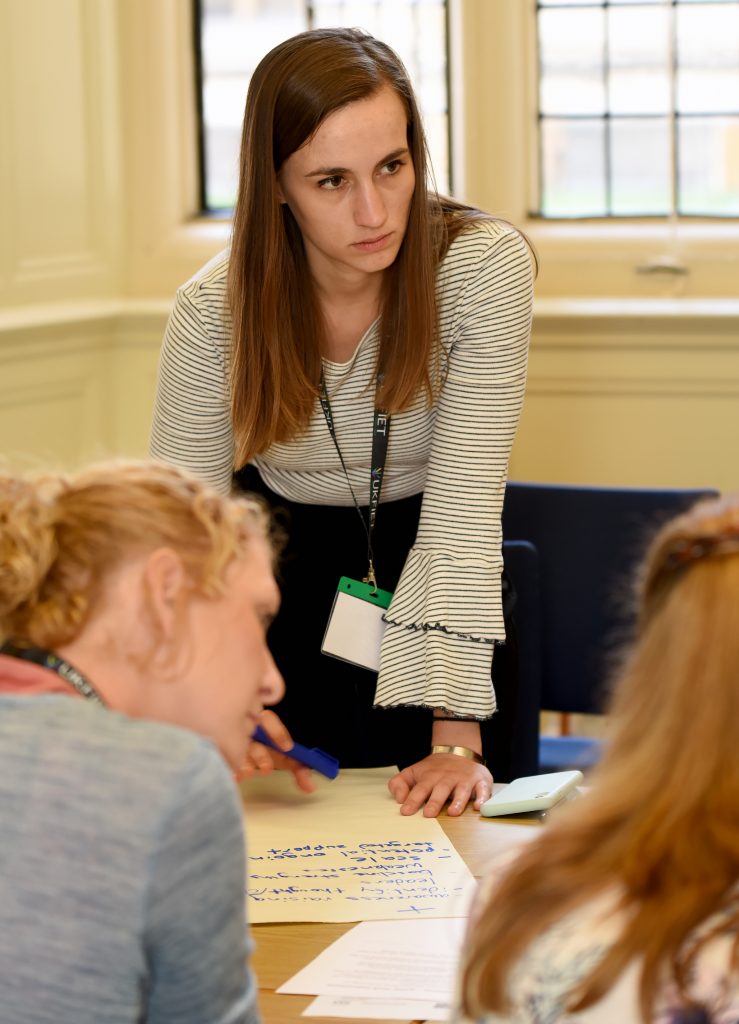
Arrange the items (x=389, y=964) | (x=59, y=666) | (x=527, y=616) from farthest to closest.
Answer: (x=527, y=616), (x=389, y=964), (x=59, y=666)

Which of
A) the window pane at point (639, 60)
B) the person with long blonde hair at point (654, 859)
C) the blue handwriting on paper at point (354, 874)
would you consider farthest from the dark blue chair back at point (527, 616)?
the window pane at point (639, 60)

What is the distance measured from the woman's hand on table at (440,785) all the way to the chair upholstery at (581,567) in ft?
3.19

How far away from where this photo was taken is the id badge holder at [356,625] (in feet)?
7.16

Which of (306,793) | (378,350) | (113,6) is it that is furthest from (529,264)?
(113,6)

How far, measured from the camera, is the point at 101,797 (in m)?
1.09

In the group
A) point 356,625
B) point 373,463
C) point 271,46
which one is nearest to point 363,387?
point 373,463

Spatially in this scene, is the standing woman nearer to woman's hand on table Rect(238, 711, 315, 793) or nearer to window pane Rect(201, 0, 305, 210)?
woman's hand on table Rect(238, 711, 315, 793)

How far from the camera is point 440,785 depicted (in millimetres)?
1933

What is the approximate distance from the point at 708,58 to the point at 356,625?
265 cm

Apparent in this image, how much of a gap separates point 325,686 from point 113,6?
273 cm

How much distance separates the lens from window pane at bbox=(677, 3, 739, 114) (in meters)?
4.14

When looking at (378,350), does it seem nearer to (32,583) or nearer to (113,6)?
(32,583)

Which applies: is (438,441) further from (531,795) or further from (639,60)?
(639,60)

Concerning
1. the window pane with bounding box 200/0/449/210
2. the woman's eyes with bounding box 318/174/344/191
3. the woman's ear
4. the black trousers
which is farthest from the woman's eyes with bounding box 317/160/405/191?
the window pane with bounding box 200/0/449/210
